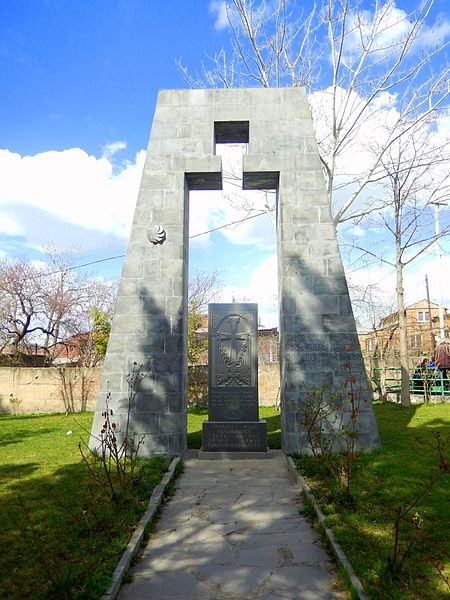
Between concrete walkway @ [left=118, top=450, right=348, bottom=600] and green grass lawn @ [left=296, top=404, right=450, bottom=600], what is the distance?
278 millimetres

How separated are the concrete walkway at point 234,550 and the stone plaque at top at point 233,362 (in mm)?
1867

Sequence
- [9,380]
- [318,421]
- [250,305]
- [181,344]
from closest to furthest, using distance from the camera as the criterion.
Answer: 1. [318,421]
2. [181,344]
3. [250,305]
4. [9,380]

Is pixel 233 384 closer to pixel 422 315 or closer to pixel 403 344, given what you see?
pixel 403 344

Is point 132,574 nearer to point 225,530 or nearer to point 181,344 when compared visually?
point 225,530

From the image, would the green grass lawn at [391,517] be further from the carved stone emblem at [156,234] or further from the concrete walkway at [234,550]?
the carved stone emblem at [156,234]

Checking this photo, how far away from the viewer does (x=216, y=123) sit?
25.5 feet

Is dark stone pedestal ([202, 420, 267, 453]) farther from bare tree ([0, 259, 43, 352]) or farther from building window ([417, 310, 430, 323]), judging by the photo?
building window ([417, 310, 430, 323])

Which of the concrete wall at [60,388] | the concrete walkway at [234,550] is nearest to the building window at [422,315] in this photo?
the concrete wall at [60,388]

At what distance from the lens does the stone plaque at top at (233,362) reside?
288 inches

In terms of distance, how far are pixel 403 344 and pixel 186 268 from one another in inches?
362

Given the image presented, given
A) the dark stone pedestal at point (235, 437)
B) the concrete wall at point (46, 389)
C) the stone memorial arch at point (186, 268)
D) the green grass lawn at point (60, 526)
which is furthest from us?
the concrete wall at point (46, 389)

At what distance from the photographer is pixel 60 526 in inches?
151

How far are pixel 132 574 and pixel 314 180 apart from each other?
6517 millimetres

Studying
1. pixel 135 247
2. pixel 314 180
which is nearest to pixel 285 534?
pixel 135 247
